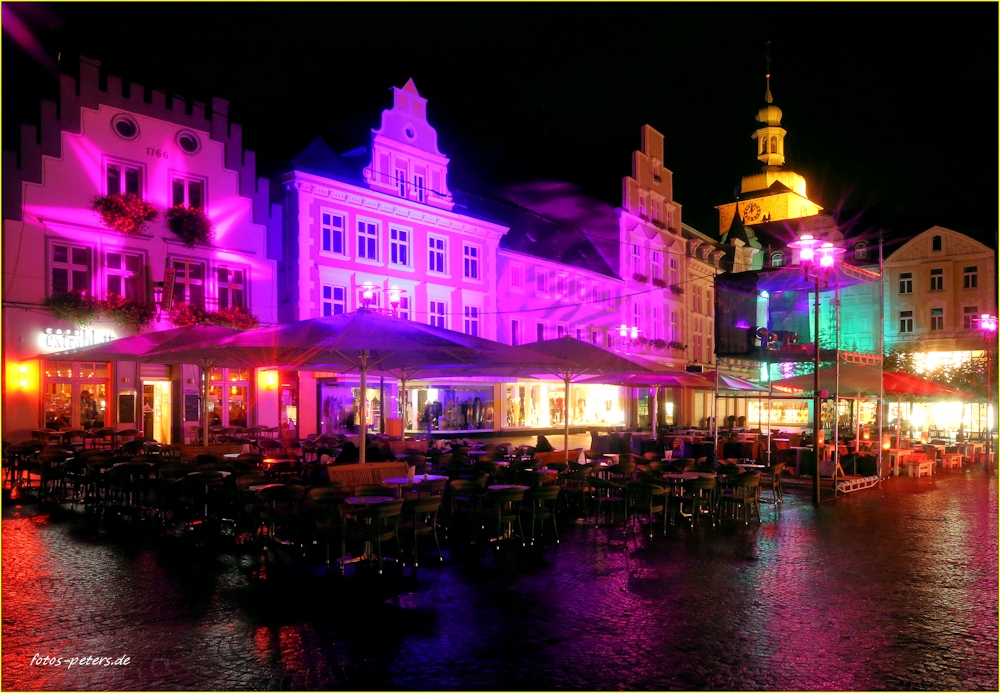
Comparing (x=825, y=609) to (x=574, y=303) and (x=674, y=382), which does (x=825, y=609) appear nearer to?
(x=674, y=382)

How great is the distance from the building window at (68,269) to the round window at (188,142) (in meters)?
4.56

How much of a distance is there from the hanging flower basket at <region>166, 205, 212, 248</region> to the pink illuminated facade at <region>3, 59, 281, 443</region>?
216 millimetres

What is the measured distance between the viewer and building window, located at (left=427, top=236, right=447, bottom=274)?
3178 cm

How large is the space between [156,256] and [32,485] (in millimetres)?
8604

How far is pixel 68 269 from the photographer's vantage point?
71.7 feet

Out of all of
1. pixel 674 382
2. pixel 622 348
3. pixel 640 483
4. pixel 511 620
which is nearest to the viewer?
pixel 511 620

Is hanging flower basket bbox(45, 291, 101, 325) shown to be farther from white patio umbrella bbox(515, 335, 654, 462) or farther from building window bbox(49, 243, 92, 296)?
white patio umbrella bbox(515, 335, 654, 462)

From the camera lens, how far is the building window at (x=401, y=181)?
30.2 metres

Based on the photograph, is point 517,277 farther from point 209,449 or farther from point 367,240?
point 209,449

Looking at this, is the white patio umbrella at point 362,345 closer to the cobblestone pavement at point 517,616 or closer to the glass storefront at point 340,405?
the cobblestone pavement at point 517,616

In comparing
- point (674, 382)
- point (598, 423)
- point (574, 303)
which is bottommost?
point (598, 423)

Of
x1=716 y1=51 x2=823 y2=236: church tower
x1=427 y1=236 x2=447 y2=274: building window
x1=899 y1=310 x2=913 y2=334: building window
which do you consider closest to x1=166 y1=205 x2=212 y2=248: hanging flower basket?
x1=427 y1=236 x2=447 y2=274: building window

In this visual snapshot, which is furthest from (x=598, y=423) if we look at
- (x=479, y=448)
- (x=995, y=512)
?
(x=995, y=512)

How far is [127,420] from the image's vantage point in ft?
75.6
